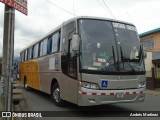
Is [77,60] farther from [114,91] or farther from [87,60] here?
[114,91]

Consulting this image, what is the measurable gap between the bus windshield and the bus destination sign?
9.61 ft

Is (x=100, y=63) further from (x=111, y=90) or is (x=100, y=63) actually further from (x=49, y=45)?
(x=49, y=45)

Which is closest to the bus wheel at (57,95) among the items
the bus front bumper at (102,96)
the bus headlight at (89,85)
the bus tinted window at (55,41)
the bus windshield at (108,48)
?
the bus tinted window at (55,41)

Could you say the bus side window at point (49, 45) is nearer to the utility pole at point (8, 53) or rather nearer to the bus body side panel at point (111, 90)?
the bus body side panel at point (111, 90)

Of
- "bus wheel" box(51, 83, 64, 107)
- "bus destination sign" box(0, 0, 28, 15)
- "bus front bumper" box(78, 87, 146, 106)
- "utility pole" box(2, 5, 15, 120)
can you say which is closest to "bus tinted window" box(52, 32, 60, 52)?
"bus wheel" box(51, 83, 64, 107)

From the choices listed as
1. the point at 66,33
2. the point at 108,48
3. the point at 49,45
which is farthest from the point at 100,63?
the point at 49,45

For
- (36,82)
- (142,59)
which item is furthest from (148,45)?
(142,59)

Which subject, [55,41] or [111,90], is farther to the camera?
[55,41]

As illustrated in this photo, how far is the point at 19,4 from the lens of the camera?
4684 millimetres

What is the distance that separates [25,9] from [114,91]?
152 inches

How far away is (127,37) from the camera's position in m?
8.20

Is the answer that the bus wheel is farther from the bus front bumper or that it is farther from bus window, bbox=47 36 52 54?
the bus front bumper

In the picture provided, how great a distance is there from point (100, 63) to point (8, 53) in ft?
11.3

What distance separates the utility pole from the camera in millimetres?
4559
